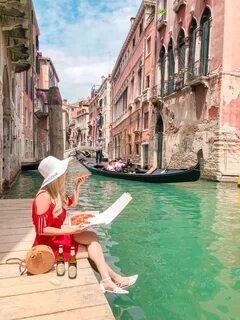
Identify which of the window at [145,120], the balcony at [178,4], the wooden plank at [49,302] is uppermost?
the balcony at [178,4]

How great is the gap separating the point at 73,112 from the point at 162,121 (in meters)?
59.8

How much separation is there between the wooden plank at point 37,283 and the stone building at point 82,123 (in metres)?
60.0

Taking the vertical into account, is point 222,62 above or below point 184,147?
above

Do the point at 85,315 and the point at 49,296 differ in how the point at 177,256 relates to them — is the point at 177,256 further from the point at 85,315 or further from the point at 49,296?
the point at 85,315

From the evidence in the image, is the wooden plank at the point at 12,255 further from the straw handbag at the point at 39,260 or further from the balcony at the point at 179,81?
the balcony at the point at 179,81

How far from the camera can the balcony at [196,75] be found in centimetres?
1271

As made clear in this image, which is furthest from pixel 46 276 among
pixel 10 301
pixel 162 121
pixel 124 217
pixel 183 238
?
pixel 162 121

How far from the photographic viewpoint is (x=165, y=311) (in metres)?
2.63

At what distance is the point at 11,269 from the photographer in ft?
7.71

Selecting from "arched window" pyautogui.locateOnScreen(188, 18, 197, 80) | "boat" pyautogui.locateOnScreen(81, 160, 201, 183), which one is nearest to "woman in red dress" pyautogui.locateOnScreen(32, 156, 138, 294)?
"boat" pyautogui.locateOnScreen(81, 160, 201, 183)

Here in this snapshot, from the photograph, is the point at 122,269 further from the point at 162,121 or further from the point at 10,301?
the point at 162,121

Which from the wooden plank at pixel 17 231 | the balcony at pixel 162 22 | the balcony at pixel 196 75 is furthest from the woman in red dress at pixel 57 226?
the balcony at pixel 162 22

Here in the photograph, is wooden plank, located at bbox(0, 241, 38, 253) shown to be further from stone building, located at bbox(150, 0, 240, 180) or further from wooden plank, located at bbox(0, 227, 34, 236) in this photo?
stone building, located at bbox(150, 0, 240, 180)

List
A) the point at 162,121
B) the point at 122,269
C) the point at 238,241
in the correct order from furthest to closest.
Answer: the point at 162,121 → the point at 238,241 → the point at 122,269
